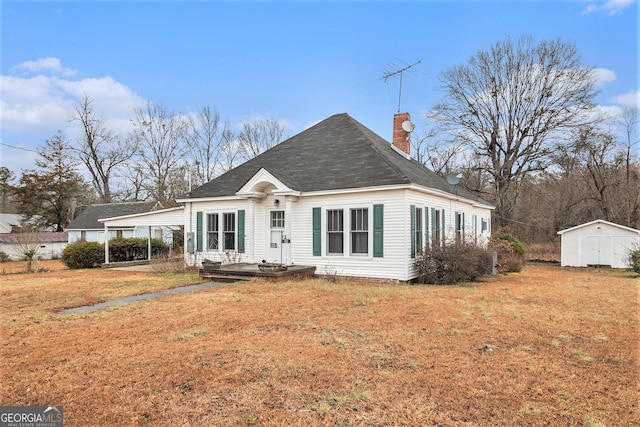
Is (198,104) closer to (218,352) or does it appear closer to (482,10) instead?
(482,10)

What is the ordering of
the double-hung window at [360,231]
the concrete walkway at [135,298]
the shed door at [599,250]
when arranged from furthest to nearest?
the shed door at [599,250], the double-hung window at [360,231], the concrete walkway at [135,298]

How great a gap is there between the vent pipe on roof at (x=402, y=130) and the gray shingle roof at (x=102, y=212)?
21.0 m

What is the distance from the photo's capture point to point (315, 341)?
5.72 m

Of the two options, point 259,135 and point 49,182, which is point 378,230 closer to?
point 259,135

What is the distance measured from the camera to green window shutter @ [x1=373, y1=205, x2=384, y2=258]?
12.3 meters

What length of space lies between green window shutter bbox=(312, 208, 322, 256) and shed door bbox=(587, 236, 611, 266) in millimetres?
14780

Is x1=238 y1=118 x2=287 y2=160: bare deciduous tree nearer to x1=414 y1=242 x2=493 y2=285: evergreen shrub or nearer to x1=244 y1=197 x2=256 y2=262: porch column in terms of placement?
x1=244 y1=197 x2=256 y2=262: porch column

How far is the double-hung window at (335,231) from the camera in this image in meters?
13.1

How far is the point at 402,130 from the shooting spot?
668 inches

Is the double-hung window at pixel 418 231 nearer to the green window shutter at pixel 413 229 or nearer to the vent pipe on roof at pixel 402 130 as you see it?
the green window shutter at pixel 413 229

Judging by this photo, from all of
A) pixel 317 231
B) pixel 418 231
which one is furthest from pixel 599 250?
pixel 317 231

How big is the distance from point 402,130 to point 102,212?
27.4 meters

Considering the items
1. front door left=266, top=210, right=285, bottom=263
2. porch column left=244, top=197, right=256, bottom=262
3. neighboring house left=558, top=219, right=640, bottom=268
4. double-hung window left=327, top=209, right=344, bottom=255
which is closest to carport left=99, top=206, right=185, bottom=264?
porch column left=244, top=197, right=256, bottom=262
